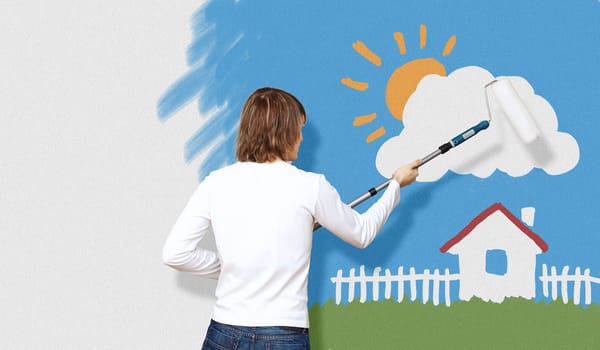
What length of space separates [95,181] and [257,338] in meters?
0.73

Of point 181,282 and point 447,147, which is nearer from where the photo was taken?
point 447,147

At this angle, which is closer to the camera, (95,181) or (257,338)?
(257,338)

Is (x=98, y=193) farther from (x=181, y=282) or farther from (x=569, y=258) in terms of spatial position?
(x=569, y=258)

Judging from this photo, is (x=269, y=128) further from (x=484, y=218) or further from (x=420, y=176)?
(x=484, y=218)

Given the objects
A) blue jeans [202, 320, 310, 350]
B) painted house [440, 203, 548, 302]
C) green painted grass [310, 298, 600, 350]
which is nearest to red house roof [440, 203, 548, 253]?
painted house [440, 203, 548, 302]

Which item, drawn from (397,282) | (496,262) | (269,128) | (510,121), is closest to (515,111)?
(510,121)

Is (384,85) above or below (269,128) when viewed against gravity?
→ above

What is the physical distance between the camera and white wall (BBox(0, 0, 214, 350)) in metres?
1.89

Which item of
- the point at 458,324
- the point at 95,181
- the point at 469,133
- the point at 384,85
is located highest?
the point at 384,85

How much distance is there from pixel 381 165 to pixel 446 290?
0.36 m

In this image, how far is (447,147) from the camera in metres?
A: 1.77

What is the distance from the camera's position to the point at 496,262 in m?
1.90

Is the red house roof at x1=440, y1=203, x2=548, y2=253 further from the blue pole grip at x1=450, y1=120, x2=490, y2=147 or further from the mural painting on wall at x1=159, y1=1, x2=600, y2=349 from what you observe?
the blue pole grip at x1=450, y1=120, x2=490, y2=147

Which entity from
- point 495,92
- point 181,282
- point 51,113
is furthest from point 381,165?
point 51,113
